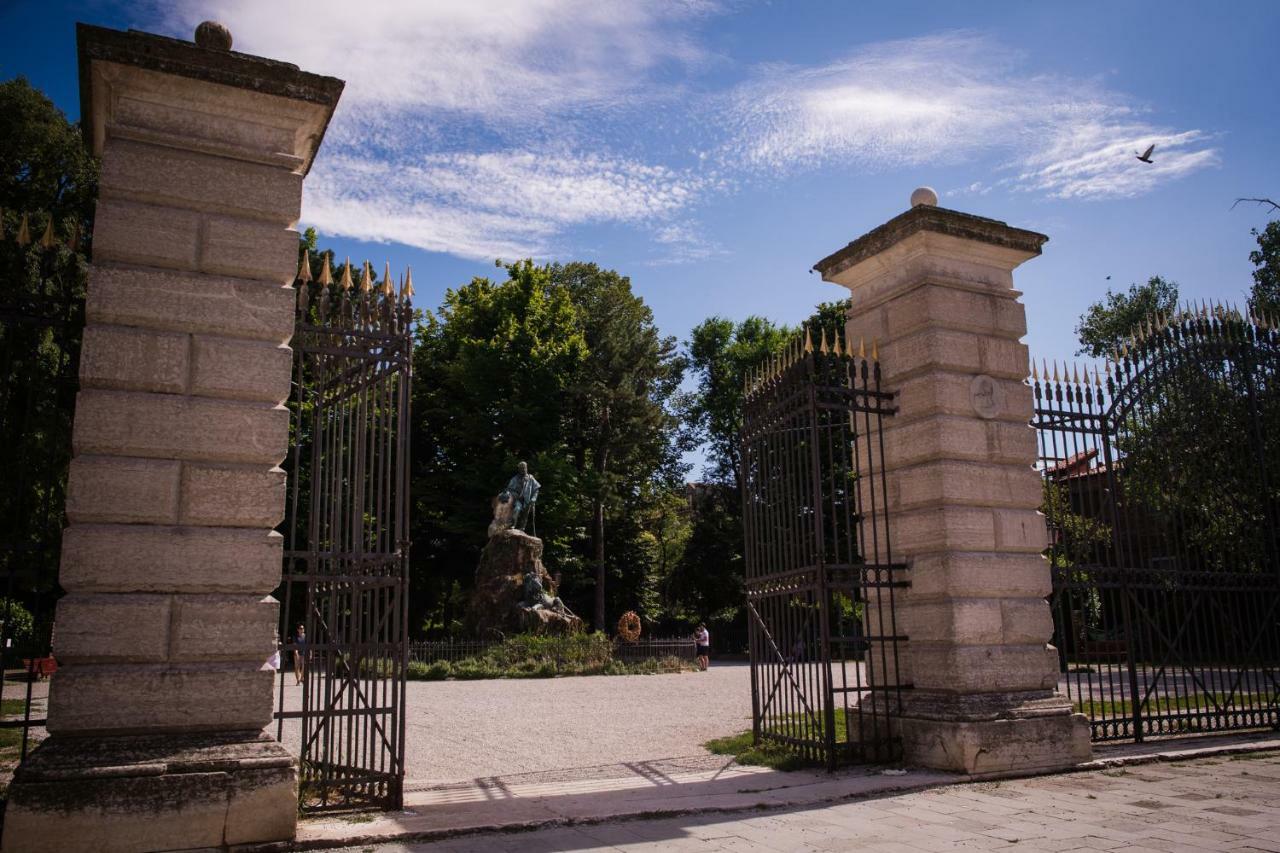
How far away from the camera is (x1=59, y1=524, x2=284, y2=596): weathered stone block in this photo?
5336mm

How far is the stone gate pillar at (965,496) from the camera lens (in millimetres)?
7629

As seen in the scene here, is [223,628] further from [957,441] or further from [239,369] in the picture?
[957,441]

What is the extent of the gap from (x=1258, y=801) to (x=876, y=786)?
260cm

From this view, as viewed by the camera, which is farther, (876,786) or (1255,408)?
(1255,408)

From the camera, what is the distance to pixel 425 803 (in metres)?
6.62

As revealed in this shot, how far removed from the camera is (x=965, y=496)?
26.0ft

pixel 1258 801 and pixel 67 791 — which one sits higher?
pixel 67 791

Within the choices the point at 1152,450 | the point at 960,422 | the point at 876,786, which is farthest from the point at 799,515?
the point at 1152,450

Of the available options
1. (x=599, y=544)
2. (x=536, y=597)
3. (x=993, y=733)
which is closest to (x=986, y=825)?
(x=993, y=733)

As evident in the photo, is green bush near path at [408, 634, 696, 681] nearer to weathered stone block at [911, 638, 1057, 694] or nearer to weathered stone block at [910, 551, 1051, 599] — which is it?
weathered stone block at [911, 638, 1057, 694]

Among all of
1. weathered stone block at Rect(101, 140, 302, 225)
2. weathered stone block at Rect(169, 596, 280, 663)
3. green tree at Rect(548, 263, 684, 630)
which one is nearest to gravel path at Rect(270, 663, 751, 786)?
weathered stone block at Rect(169, 596, 280, 663)

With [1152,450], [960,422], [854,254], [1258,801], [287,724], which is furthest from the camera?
[287,724]

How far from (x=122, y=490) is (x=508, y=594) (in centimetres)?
1982

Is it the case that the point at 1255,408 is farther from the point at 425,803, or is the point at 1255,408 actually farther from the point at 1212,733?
the point at 425,803
